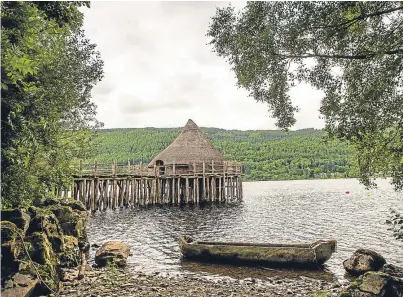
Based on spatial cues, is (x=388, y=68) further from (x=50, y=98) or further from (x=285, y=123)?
(x=50, y=98)

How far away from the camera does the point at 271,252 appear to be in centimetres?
1225

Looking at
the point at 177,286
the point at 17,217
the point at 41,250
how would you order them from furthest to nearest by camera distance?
the point at 177,286, the point at 41,250, the point at 17,217

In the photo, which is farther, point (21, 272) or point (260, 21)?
point (260, 21)

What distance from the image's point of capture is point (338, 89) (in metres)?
9.88

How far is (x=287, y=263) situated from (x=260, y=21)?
841 centimetres

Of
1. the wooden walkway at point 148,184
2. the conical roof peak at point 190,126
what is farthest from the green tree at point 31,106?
the conical roof peak at point 190,126

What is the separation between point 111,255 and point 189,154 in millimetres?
24624

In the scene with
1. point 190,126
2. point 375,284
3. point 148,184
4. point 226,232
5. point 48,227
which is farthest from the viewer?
point 190,126

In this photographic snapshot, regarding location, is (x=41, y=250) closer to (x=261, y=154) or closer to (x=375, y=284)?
(x=375, y=284)

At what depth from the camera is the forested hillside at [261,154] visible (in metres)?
114

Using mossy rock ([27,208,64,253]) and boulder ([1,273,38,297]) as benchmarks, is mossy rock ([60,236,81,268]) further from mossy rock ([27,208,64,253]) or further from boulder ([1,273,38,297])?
boulder ([1,273,38,297])

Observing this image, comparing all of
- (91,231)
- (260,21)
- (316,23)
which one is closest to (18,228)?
(260,21)

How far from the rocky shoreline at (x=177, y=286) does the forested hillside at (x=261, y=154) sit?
93.7 meters

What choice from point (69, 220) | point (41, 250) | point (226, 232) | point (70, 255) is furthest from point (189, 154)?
point (41, 250)
